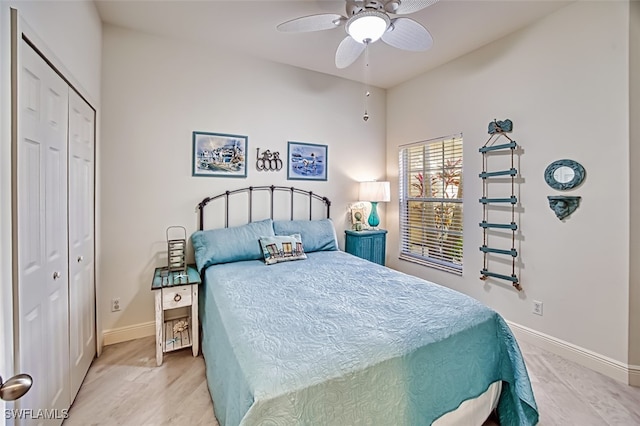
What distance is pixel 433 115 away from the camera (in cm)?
358

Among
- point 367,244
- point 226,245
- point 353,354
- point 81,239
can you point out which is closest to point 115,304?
point 81,239

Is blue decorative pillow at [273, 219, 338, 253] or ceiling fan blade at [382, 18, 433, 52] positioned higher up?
ceiling fan blade at [382, 18, 433, 52]

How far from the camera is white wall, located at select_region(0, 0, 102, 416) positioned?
1085 millimetres

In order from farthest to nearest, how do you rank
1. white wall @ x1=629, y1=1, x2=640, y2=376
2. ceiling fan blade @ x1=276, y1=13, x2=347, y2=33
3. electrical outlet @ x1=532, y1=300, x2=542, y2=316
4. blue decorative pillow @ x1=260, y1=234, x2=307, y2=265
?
blue decorative pillow @ x1=260, y1=234, x2=307, y2=265 < electrical outlet @ x1=532, y1=300, x2=542, y2=316 < white wall @ x1=629, y1=1, x2=640, y2=376 < ceiling fan blade @ x1=276, y1=13, x2=347, y2=33

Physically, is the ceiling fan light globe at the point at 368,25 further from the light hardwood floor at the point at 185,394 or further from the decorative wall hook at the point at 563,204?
the light hardwood floor at the point at 185,394

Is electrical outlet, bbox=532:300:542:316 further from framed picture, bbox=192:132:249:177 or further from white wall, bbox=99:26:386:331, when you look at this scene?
framed picture, bbox=192:132:249:177

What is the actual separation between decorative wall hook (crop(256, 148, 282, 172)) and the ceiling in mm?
1044

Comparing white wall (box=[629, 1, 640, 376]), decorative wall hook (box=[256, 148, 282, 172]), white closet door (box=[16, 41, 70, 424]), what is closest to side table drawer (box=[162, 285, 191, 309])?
white closet door (box=[16, 41, 70, 424])

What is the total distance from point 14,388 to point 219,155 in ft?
8.58

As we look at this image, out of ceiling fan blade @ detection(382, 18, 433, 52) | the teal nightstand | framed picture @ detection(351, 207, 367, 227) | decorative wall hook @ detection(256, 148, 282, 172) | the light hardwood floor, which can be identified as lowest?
the light hardwood floor

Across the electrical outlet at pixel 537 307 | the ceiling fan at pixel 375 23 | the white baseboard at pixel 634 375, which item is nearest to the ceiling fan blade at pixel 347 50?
the ceiling fan at pixel 375 23

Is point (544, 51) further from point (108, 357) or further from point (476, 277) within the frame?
point (108, 357)

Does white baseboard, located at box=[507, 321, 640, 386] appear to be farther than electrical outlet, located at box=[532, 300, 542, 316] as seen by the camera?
No

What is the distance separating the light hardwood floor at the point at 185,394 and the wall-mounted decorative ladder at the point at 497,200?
0.80 m
